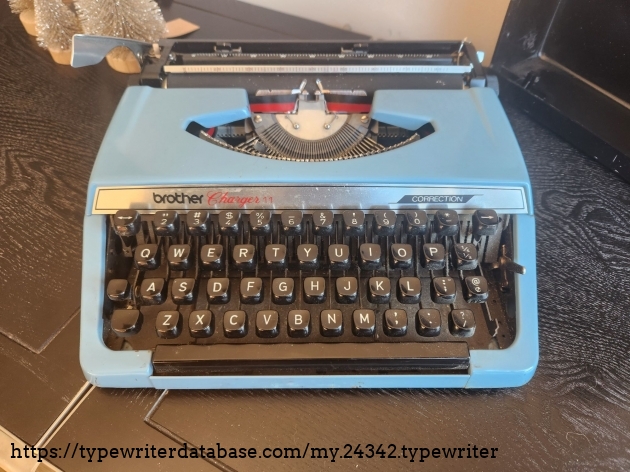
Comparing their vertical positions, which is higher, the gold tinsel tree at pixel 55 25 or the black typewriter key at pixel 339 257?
the gold tinsel tree at pixel 55 25

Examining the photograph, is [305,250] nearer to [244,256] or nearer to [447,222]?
[244,256]

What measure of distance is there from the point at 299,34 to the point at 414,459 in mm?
1406

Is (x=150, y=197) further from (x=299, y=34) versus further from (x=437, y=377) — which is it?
(x=299, y=34)

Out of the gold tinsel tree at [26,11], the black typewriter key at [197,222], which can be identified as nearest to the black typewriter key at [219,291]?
the black typewriter key at [197,222]

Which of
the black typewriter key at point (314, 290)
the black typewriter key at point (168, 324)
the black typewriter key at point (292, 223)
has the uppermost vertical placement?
the black typewriter key at point (292, 223)

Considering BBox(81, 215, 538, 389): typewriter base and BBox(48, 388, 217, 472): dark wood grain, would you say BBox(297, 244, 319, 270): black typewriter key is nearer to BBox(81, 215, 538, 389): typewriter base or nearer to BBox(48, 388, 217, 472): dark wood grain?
BBox(81, 215, 538, 389): typewriter base

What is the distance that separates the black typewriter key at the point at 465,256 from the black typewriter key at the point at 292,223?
0.32m

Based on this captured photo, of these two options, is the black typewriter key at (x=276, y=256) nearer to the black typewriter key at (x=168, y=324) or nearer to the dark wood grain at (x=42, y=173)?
the black typewriter key at (x=168, y=324)

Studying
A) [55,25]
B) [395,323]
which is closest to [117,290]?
[395,323]

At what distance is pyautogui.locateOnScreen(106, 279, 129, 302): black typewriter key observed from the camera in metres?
0.98

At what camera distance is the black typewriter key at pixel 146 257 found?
0.99 meters

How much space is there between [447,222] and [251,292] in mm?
412

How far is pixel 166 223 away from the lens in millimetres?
1000

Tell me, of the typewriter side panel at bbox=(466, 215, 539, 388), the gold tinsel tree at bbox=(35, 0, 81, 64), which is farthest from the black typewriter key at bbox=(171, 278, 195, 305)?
the gold tinsel tree at bbox=(35, 0, 81, 64)
